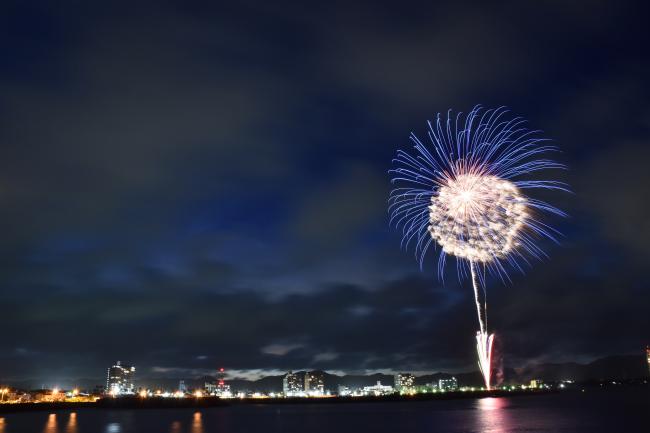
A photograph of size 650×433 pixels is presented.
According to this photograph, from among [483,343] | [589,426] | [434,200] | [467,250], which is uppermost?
[434,200]

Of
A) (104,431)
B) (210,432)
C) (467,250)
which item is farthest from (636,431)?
(104,431)

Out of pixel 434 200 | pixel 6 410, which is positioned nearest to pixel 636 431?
pixel 434 200

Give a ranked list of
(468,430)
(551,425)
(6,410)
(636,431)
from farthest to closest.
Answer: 1. (6,410)
2. (551,425)
3. (468,430)
4. (636,431)

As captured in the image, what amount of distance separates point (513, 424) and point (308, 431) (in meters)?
33.2

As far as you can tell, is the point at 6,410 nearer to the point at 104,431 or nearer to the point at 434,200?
the point at 104,431

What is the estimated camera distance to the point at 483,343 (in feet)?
298

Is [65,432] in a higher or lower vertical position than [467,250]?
lower

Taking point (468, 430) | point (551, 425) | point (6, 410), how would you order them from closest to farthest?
point (468, 430) < point (551, 425) < point (6, 410)

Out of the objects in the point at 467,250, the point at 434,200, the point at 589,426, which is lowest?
Result: the point at 589,426

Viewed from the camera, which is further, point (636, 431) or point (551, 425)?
point (551, 425)

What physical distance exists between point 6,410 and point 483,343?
162 meters

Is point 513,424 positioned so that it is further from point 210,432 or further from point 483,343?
point 210,432

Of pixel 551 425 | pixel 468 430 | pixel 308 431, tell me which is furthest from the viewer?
pixel 308 431

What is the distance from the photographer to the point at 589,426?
83.4m
